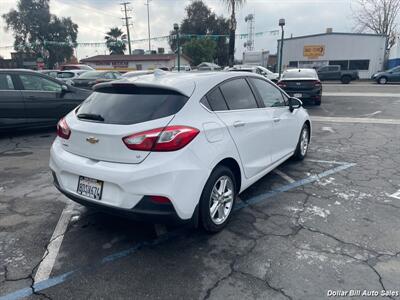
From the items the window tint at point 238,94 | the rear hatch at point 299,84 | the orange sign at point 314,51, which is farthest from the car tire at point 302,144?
the orange sign at point 314,51

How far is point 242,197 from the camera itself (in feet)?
13.6

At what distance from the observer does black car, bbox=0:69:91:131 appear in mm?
7043

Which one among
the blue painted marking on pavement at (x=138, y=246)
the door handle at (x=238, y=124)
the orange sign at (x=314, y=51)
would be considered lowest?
the blue painted marking on pavement at (x=138, y=246)

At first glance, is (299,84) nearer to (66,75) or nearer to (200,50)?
(66,75)

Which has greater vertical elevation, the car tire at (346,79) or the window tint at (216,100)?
the window tint at (216,100)

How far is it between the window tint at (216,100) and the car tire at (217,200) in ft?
2.05

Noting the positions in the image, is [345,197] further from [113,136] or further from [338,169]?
[113,136]

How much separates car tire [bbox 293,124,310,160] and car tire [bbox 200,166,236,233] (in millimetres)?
2503

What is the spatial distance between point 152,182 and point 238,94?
166cm

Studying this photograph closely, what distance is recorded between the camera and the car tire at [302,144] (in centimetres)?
543

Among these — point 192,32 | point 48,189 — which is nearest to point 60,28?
point 192,32

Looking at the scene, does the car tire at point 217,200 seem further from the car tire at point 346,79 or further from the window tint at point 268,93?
the car tire at point 346,79

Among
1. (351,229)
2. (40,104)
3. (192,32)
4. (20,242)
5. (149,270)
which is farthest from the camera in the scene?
(192,32)

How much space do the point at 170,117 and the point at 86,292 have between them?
5.11 ft
